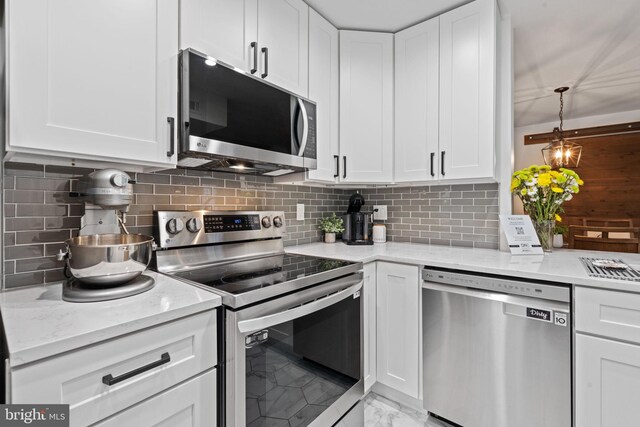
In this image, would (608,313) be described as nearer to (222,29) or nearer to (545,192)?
(545,192)

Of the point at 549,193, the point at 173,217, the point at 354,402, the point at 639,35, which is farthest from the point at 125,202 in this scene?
the point at 639,35

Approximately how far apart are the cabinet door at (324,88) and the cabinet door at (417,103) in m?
0.46

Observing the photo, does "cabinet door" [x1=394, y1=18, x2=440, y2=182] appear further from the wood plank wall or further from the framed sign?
the wood plank wall

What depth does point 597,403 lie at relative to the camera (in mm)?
1262

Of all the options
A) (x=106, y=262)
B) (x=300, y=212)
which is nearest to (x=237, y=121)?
(x=106, y=262)

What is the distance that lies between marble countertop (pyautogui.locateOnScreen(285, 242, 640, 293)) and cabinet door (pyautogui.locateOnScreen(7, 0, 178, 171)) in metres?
1.16

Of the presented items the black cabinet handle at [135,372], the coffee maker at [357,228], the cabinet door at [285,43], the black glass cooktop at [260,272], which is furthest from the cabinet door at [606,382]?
the cabinet door at [285,43]

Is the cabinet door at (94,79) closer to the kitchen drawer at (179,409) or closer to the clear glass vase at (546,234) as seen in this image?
the kitchen drawer at (179,409)

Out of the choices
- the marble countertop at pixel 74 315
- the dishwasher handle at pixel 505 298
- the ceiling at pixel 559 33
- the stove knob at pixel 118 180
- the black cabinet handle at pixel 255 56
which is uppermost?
the ceiling at pixel 559 33

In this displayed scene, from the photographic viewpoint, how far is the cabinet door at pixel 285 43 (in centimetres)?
164

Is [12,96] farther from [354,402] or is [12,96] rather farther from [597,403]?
[597,403]

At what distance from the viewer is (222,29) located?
4.73ft

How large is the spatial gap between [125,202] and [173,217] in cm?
33

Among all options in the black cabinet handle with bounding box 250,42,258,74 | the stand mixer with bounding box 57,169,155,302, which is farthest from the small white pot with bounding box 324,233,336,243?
the stand mixer with bounding box 57,169,155,302
